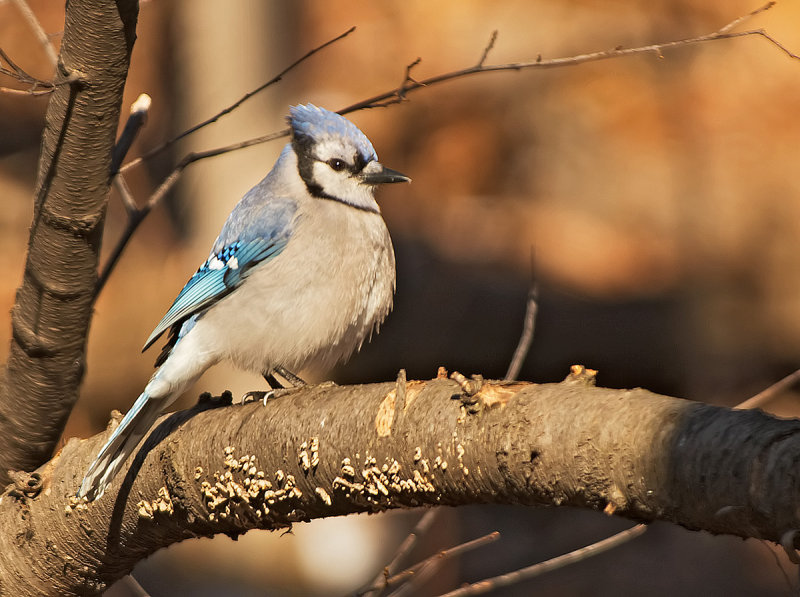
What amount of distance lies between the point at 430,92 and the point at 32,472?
4.65 m

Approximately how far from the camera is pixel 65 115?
6.17ft

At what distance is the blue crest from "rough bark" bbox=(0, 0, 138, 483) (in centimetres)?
99

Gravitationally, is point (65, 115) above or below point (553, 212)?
above

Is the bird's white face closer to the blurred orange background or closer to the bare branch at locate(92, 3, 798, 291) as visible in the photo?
the bare branch at locate(92, 3, 798, 291)

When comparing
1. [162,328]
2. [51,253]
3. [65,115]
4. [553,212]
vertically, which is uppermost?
[65,115]

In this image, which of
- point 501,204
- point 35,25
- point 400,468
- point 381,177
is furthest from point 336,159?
point 501,204

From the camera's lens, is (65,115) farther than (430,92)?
No

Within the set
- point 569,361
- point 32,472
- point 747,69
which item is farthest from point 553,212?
point 32,472

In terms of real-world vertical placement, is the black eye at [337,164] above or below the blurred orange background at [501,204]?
above

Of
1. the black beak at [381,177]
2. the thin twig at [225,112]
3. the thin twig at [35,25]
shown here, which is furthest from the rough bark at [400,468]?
the black beak at [381,177]

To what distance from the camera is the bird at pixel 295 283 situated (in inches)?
102

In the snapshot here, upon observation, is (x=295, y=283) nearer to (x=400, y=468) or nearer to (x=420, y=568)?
(x=420, y=568)

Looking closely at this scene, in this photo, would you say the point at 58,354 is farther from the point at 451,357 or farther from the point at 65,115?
the point at 451,357

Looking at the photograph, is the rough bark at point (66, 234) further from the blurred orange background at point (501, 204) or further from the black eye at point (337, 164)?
the blurred orange background at point (501, 204)
